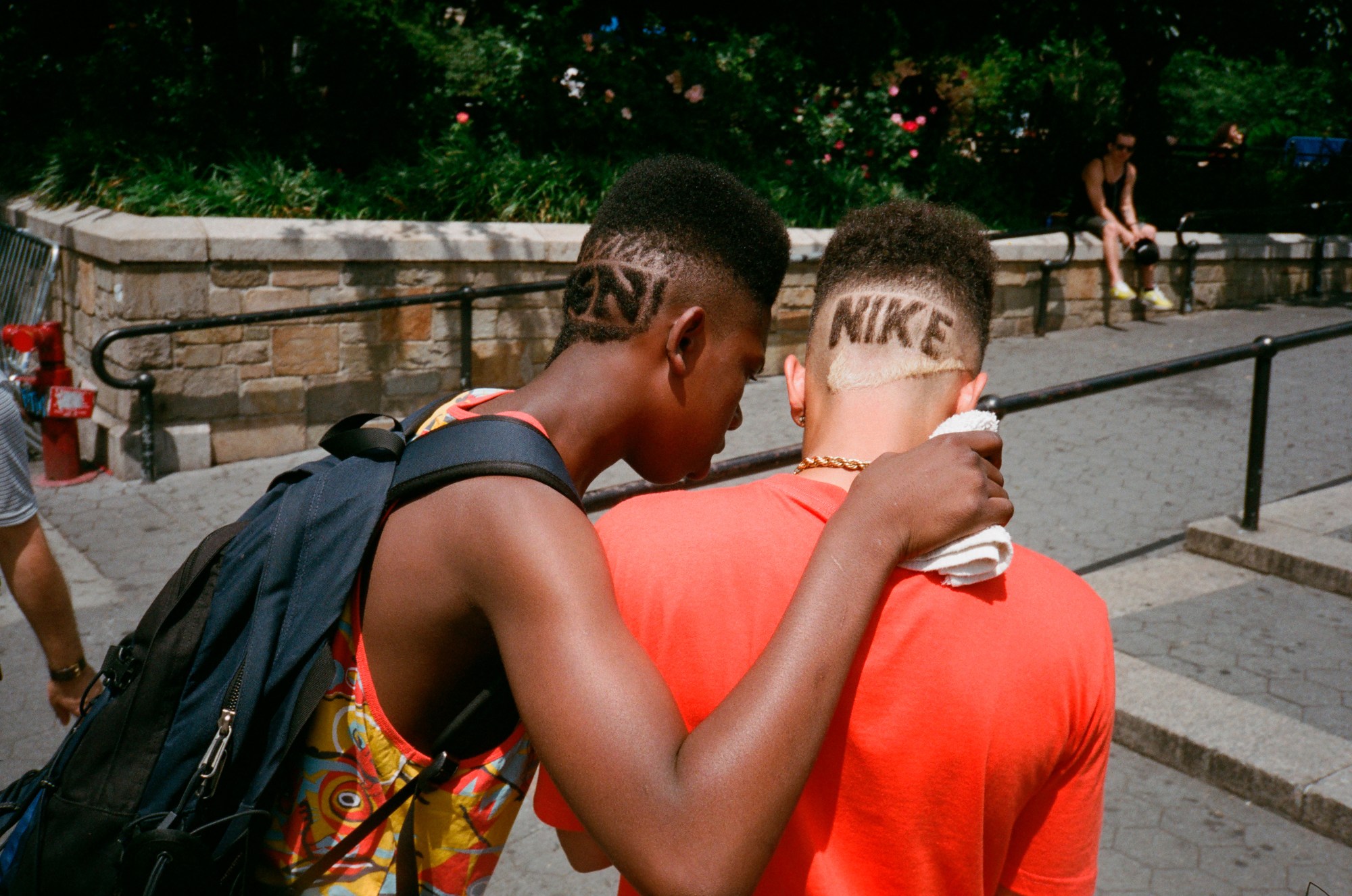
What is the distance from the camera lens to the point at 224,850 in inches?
55.7

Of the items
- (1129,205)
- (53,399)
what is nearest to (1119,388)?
(53,399)

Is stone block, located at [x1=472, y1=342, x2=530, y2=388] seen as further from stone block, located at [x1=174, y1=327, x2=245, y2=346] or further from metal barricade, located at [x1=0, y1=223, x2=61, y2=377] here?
metal barricade, located at [x1=0, y1=223, x2=61, y2=377]

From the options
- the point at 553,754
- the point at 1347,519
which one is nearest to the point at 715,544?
the point at 553,754

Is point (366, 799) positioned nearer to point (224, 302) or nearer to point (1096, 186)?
point (224, 302)

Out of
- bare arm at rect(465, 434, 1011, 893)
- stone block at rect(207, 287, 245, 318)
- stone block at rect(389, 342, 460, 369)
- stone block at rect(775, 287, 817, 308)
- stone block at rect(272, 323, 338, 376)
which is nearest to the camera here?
bare arm at rect(465, 434, 1011, 893)

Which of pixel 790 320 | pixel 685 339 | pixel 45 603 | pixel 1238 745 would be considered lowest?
pixel 1238 745

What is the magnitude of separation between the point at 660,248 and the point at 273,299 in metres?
6.46

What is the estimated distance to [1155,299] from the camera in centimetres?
1219

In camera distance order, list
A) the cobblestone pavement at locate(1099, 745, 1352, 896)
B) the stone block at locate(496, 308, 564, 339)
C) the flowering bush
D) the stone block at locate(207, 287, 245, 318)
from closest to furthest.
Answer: the cobblestone pavement at locate(1099, 745, 1352, 896) < the stone block at locate(207, 287, 245, 318) < the stone block at locate(496, 308, 564, 339) < the flowering bush

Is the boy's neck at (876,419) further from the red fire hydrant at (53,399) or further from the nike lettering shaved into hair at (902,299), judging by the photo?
the red fire hydrant at (53,399)

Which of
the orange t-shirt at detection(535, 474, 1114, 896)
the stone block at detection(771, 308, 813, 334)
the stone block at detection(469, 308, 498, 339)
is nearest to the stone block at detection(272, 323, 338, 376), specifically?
the stone block at detection(469, 308, 498, 339)

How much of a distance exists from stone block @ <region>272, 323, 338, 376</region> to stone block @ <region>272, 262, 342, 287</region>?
0.95ft

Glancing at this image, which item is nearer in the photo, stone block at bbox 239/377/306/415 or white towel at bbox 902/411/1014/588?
white towel at bbox 902/411/1014/588

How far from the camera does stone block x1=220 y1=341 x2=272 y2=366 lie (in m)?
7.53
